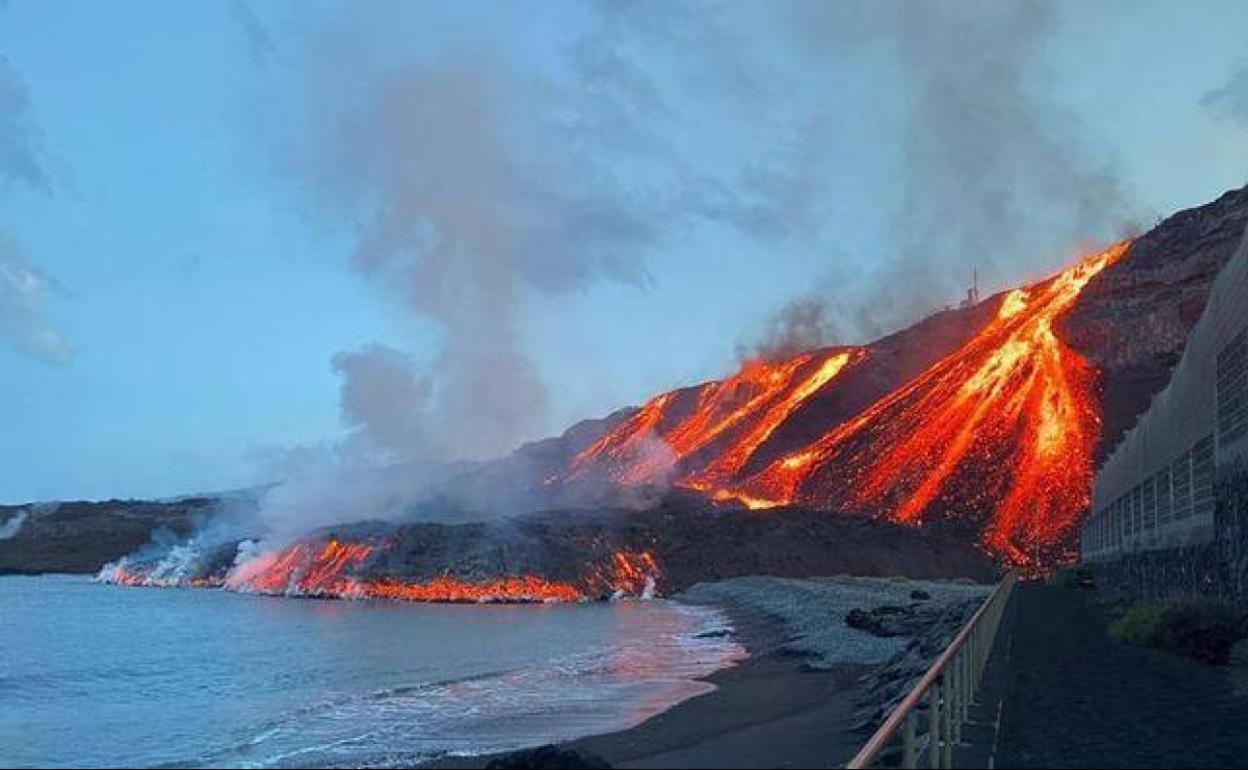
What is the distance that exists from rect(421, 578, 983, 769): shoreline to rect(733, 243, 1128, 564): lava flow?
308 ft

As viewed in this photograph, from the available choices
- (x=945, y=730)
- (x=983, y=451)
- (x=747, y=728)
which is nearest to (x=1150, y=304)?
(x=983, y=451)

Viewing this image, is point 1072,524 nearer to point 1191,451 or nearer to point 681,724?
point 1191,451

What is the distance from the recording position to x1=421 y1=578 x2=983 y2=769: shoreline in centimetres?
1623

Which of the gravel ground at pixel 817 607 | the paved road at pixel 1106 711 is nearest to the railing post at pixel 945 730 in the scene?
the paved road at pixel 1106 711

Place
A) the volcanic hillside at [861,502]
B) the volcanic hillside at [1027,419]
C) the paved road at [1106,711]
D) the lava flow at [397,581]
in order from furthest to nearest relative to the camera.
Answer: the volcanic hillside at [1027,419], the volcanic hillside at [861,502], the lava flow at [397,581], the paved road at [1106,711]

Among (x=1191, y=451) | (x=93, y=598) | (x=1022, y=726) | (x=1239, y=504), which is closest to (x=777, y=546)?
(x=93, y=598)

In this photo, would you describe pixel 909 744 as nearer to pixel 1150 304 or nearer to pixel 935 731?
pixel 935 731

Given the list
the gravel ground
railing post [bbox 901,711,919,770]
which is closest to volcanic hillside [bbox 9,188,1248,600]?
the gravel ground

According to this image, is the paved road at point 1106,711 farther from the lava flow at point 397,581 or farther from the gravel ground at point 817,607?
the lava flow at point 397,581

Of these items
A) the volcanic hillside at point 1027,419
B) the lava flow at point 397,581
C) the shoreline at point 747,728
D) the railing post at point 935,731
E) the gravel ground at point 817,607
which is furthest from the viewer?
the volcanic hillside at point 1027,419

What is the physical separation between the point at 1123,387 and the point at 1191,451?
5478 inches

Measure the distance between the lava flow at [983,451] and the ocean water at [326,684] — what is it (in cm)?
8487

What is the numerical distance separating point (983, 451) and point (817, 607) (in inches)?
4001

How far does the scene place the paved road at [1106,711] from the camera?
12391mm
